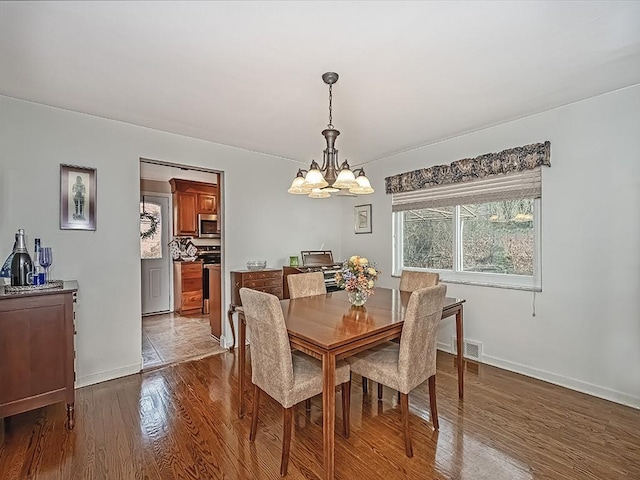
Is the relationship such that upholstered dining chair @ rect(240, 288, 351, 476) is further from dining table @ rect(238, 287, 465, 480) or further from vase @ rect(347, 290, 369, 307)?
vase @ rect(347, 290, 369, 307)

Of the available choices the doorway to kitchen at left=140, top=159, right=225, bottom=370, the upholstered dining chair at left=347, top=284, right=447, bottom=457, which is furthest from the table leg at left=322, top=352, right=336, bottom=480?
the doorway to kitchen at left=140, top=159, right=225, bottom=370

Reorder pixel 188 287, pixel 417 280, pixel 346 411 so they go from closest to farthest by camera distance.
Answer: pixel 346 411 → pixel 417 280 → pixel 188 287

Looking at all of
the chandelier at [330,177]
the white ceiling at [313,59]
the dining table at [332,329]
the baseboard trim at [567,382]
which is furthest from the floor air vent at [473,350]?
the white ceiling at [313,59]

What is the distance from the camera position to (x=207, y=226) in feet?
19.6

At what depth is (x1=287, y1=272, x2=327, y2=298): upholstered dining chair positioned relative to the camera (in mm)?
2998

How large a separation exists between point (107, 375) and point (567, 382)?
4.20 metres

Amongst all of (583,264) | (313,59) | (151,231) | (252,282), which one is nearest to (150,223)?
(151,231)

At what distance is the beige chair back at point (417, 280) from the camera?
121 inches

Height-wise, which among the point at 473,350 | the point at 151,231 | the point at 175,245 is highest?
the point at 151,231

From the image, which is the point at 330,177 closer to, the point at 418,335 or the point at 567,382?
the point at 418,335

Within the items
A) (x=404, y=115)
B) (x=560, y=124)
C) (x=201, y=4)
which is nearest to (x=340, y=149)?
(x=404, y=115)

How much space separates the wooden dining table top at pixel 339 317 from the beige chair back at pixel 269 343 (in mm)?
112

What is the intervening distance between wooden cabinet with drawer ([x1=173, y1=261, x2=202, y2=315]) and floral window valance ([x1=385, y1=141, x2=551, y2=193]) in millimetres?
3576

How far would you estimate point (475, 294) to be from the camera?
3.53 meters
